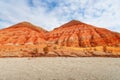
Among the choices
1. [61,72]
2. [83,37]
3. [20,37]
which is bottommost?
[61,72]

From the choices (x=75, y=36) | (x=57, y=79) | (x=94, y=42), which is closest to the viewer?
(x=57, y=79)

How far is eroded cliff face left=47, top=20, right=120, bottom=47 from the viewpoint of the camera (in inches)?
2516

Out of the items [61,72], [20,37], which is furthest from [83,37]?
[61,72]

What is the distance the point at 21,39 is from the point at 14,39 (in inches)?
105

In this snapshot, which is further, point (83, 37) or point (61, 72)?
point (83, 37)

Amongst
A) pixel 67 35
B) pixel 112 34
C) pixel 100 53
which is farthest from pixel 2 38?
pixel 100 53

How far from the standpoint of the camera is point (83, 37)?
2640 inches

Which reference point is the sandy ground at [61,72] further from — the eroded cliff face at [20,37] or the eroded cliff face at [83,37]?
the eroded cliff face at [20,37]

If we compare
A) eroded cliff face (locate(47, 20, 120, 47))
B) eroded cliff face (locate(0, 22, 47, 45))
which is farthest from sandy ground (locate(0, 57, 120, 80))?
eroded cliff face (locate(0, 22, 47, 45))

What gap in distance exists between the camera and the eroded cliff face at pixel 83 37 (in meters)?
63.9

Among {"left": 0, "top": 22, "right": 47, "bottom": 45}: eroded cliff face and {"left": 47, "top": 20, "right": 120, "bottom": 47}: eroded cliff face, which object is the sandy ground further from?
{"left": 0, "top": 22, "right": 47, "bottom": 45}: eroded cliff face

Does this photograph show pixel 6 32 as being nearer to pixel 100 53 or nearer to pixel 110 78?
pixel 100 53

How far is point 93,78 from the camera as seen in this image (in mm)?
12773

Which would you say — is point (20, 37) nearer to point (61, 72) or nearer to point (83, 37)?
point (83, 37)
